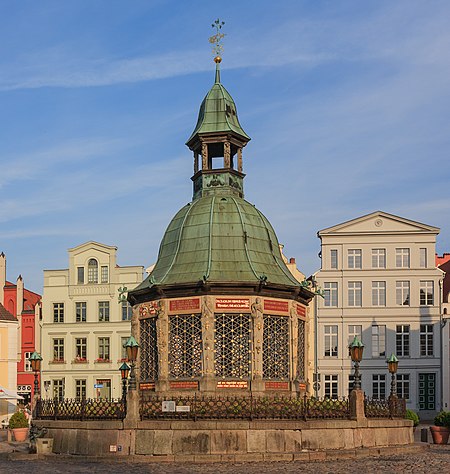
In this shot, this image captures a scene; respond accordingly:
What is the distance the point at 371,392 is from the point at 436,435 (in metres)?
32.4

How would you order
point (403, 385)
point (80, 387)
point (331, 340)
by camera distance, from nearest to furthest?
1. point (403, 385)
2. point (331, 340)
3. point (80, 387)

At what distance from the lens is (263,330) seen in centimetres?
3331

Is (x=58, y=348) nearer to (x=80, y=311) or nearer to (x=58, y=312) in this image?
(x=58, y=312)

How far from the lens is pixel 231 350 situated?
3281 cm

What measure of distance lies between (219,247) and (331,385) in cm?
3590

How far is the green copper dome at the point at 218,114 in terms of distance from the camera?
38.0 meters

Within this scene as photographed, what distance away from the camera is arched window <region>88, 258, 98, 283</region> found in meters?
72.4

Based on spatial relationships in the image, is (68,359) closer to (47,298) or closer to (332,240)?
(47,298)

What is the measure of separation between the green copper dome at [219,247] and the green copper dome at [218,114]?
9.54ft

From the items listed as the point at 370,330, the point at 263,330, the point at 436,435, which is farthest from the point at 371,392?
the point at 263,330

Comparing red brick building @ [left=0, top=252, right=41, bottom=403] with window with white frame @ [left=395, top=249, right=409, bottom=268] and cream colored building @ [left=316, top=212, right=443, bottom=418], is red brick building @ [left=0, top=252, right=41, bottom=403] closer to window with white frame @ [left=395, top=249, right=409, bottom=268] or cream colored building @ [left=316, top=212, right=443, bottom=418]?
cream colored building @ [left=316, top=212, right=443, bottom=418]

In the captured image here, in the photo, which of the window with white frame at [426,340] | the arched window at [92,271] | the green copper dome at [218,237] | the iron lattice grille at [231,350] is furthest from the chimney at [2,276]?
the iron lattice grille at [231,350]

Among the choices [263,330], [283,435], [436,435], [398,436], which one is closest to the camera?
[283,435]

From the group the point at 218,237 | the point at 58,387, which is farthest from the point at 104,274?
the point at 218,237
